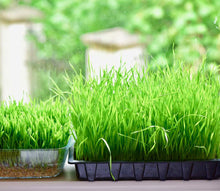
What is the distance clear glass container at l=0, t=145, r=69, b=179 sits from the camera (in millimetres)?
612

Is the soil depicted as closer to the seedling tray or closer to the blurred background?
the seedling tray

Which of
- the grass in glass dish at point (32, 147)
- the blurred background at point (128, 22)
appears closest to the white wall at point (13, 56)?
the blurred background at point (128, 22)

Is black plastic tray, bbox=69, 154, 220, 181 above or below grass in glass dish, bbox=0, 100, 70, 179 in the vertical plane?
below

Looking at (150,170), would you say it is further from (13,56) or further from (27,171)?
(13,56)

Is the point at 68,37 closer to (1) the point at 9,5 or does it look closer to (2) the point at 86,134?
(1) the point at 9,5

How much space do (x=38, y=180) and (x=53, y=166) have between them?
38 millimetres

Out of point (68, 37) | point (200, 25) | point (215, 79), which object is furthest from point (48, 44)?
point (215, 79)

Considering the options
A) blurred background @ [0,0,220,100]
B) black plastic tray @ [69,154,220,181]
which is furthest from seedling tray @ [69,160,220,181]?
blurred background @ [0,0,220,100]

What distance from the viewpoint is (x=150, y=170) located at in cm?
62

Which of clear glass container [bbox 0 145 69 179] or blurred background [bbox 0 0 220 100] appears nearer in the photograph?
clear glass container [bbox 0 145 69 179]

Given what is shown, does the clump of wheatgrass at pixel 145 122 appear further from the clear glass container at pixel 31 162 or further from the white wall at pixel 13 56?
the white wall at pixel 13 56

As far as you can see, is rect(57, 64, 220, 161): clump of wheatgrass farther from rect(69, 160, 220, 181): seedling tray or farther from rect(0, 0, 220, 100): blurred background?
rect(0, 0, 220, 100): blurred background

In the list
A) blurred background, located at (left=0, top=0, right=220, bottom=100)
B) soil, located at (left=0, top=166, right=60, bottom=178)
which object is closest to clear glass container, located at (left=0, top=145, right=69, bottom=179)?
soil, located at (left=0, top=166, right=60, bottom=178)

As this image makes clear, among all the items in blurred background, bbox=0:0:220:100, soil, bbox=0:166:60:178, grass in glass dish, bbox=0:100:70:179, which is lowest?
soil, bbox=0:166:60:178
